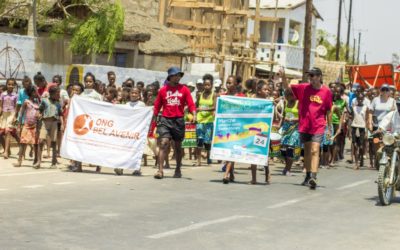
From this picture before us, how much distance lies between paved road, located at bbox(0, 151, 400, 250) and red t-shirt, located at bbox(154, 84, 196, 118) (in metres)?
Answer: 1.22

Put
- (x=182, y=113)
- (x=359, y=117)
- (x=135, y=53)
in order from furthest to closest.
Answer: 1. (x=135, y=53)
2. (x=359, y=117)
3. (x=182, y=113)

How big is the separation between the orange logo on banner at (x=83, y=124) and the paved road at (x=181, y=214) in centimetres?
78

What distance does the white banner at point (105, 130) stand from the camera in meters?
17.4

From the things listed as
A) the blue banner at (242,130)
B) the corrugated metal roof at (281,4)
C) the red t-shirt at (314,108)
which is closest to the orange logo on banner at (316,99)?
the red t-shirt at (314,108)

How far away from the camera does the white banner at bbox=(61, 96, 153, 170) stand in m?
17.4


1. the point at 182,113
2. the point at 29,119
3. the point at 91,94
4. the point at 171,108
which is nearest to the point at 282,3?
the point at 91,94

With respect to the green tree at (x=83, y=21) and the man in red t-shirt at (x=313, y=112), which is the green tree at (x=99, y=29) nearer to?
the green tree at (x=83, y=21)

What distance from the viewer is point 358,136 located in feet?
78.5

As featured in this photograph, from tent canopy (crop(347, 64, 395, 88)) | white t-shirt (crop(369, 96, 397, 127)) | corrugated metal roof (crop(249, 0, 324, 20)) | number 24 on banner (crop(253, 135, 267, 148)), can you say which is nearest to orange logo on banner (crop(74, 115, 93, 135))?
number 24 on banner (crop(253, 135, 267, 148))

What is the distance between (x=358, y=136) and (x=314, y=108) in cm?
780

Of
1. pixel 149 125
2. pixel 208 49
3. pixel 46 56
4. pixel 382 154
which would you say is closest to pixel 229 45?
pixel 208 49

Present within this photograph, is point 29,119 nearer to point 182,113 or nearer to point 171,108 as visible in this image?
point 171,108

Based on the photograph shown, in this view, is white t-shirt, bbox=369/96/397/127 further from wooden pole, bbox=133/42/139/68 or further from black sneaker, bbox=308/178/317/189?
wooden pole, bbox=133/42/139/68

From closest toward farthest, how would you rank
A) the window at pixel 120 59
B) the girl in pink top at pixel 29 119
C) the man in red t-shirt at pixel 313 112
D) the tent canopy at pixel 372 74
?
1. the man in red t-shirt at pixel 313 112
2. the girl in pink top at pixel 29 119
3. the window at pixel 120 59
4. the tent canopy at pixel 372 74
